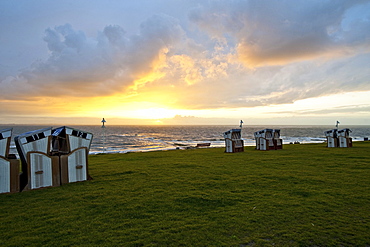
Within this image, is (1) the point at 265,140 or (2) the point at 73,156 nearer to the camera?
(2) the point at 73,156

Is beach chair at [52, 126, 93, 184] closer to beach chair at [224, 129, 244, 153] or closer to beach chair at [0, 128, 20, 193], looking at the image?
beach chair at [0, 128, 20, 193]

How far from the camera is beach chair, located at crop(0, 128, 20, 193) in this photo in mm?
7320

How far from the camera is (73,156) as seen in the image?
902 centimetres

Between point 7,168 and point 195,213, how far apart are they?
21.7 feet

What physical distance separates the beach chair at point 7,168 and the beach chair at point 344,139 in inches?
1051

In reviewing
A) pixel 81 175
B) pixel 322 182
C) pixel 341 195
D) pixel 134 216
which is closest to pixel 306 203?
pixel 341 195

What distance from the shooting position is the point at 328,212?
5527mm

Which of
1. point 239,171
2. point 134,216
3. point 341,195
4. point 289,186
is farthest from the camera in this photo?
point 239,171

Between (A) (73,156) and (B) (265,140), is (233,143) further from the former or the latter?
(A) (73,156)

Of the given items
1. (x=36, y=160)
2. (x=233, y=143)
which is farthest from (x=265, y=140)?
(x=36, y=160)

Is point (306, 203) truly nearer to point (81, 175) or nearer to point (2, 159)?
point (81, 175)

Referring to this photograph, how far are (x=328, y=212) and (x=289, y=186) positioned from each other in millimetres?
2372

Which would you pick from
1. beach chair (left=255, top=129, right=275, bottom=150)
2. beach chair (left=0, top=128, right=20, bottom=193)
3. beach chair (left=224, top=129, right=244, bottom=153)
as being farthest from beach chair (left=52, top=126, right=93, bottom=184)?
beach chair (left=255, top=129, right=275, bottom=150)

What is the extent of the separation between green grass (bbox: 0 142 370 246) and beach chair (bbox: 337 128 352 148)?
1609 cm
